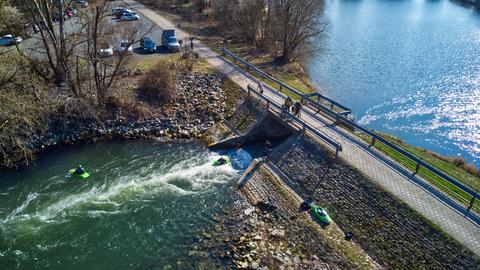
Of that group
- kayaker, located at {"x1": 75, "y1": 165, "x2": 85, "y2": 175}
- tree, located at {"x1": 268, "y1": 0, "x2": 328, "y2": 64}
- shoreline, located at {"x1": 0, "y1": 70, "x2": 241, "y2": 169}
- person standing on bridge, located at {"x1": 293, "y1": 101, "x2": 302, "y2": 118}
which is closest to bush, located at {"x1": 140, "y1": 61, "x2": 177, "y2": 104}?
shoreline, located at {"x1": 0, "y1": 70, "x2": 241, "y2": 169}

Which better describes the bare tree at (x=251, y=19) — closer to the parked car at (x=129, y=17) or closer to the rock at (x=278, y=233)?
the parked car at (x=129, y=17)

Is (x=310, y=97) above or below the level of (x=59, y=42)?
below

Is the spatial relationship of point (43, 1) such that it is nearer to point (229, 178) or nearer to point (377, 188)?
point (229, 178)

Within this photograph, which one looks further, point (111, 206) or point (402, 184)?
point (111, 206)

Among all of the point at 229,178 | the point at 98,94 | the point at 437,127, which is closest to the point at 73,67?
the point at 98,94

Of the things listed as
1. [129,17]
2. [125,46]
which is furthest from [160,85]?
[129,17]

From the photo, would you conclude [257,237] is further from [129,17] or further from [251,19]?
[129,17]

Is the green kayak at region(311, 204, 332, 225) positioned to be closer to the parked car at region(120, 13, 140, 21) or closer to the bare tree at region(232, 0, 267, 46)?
the bare tree at region(232, 0, 267, 46)
